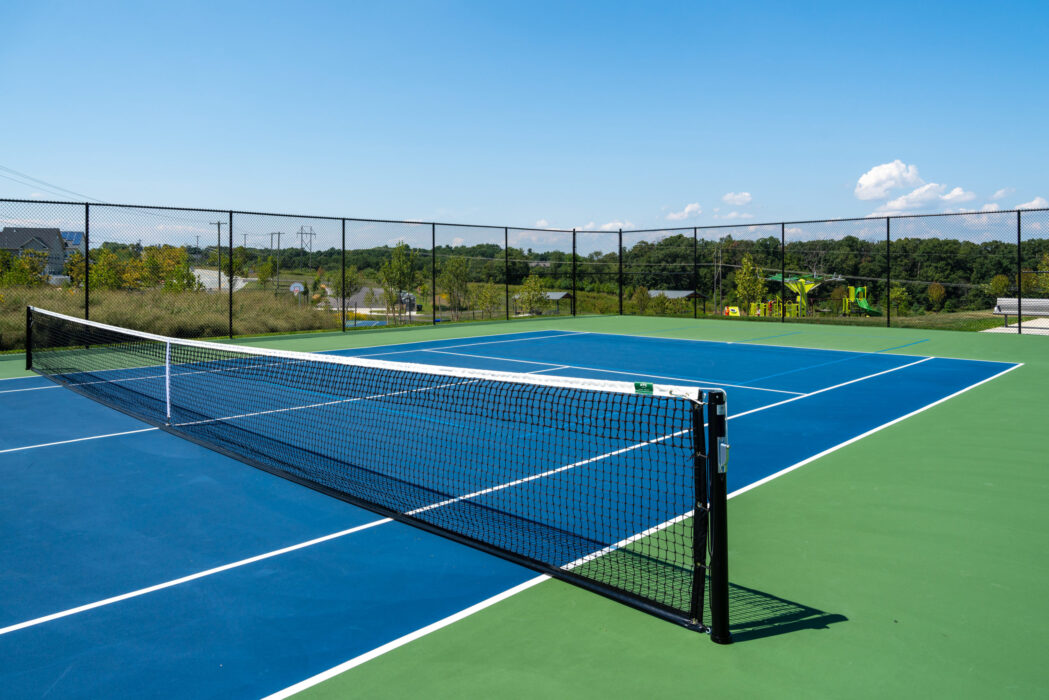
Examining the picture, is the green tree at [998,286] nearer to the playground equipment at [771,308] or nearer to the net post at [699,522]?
the playground equipment at [771,308]

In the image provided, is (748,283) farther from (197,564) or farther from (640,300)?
(197,564)

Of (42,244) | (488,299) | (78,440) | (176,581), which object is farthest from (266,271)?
(176,581)

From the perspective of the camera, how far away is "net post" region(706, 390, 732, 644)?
3543 mm

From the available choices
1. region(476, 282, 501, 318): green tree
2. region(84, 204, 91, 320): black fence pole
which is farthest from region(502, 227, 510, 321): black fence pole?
region(84, 204, 91, 320): black fence pole

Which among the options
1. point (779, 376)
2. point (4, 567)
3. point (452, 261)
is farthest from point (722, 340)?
point (4, 567)

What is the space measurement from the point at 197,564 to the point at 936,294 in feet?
113

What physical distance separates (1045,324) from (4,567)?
26.6 m

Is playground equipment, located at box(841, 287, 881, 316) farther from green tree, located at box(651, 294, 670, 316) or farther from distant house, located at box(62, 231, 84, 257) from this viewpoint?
distant house, located at box(62, 231, 84, 257)

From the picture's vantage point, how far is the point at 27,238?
60.3 feet

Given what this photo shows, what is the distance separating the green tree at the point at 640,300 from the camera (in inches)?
1228

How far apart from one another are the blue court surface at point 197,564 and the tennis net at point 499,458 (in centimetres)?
32

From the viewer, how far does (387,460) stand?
22.9 ft

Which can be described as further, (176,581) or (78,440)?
(78,440)

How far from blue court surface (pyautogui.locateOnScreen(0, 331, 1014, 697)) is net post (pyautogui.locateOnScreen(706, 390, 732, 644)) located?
120 cm
